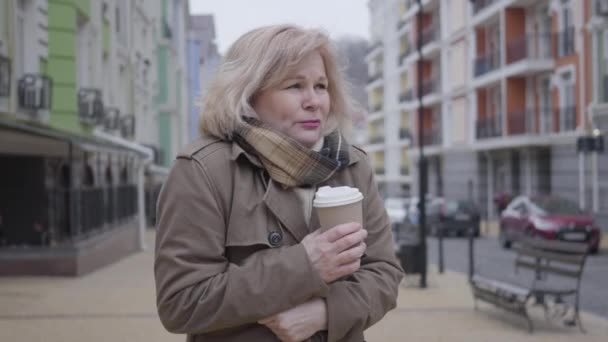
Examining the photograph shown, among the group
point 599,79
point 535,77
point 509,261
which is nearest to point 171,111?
point 535,77

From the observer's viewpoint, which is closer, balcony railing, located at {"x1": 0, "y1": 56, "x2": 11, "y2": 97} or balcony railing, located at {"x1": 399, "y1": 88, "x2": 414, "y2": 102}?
balcony railing, located at {"x1": 0, "y1": 56, "x2": 11, "y2": 97}

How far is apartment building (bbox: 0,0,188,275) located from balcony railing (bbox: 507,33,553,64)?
18.2 metres

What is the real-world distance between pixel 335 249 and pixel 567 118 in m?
33.0

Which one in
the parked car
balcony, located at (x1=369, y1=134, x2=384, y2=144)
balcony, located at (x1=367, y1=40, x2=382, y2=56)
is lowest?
the parked car

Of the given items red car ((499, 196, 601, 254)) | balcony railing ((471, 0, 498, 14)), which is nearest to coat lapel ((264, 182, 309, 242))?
red car ((499, 196, 601, 254))

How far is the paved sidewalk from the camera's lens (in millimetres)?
8305

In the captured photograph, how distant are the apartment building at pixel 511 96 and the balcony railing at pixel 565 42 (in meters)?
0.04

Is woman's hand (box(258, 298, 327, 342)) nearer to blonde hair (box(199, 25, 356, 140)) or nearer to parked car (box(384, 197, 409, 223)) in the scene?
blonde hair (box(199, 25, 356, 140))

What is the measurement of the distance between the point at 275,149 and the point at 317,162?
4.8 inches

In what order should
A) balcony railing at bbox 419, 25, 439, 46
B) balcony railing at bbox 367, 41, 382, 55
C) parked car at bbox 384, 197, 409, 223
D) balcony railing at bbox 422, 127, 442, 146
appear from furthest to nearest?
1. balcony railing at bbox 367, 41, 382, 55
2. balcony railing at bbox 422, 127, 442, 146
3. balcony railing at bbox 419, 25, 439, 46
4. parked car at bbox 384, 197, 409, 223

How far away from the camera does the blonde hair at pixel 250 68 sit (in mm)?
2418

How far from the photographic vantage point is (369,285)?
2.40 m

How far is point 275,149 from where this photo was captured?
2350 millimetres

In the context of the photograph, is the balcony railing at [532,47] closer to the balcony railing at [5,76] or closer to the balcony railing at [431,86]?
the balcony railing at [431,86]
